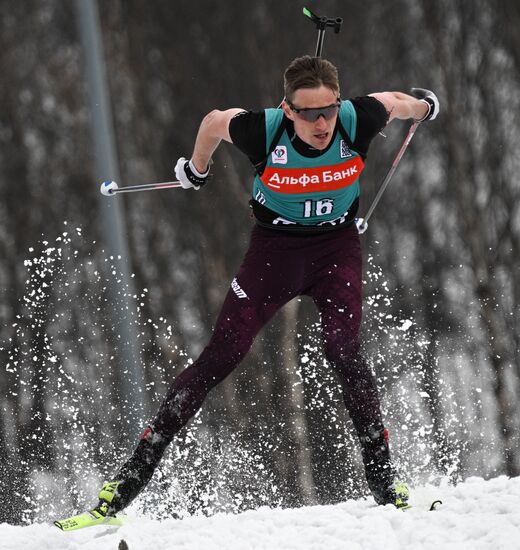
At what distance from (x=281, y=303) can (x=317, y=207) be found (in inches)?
17.0

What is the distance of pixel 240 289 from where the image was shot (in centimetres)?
448

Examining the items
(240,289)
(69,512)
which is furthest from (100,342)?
(240,289)

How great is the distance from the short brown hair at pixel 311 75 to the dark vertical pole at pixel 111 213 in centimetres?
500

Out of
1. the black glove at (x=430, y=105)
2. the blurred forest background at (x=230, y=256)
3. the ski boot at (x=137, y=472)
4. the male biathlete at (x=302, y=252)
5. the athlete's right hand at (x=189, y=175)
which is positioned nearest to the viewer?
the male biathlete at (x=302, y=252)

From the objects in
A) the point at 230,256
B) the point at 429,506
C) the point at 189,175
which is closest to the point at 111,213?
the point at 230,256

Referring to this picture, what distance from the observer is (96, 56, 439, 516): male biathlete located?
4301 mm

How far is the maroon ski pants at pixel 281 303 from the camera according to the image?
436 centimetres

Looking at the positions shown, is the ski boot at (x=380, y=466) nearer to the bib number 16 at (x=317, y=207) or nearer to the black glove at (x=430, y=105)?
the bib number 16 at (x=317, y=207)

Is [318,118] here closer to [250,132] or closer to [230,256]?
[250,132]

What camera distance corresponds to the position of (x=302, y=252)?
14.8ft

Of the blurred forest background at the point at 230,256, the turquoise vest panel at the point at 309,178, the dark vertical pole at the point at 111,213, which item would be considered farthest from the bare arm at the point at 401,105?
the dark vertical pole at the point at 111,213

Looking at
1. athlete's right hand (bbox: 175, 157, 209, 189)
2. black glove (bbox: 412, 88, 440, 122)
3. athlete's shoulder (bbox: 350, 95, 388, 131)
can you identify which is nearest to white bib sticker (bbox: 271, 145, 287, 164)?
athlete's shoulder (bbox: 350, 95, 388, 131)

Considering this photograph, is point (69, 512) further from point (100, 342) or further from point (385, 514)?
point (385, 514)

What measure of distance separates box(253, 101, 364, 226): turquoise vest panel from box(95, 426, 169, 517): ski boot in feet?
3.47
